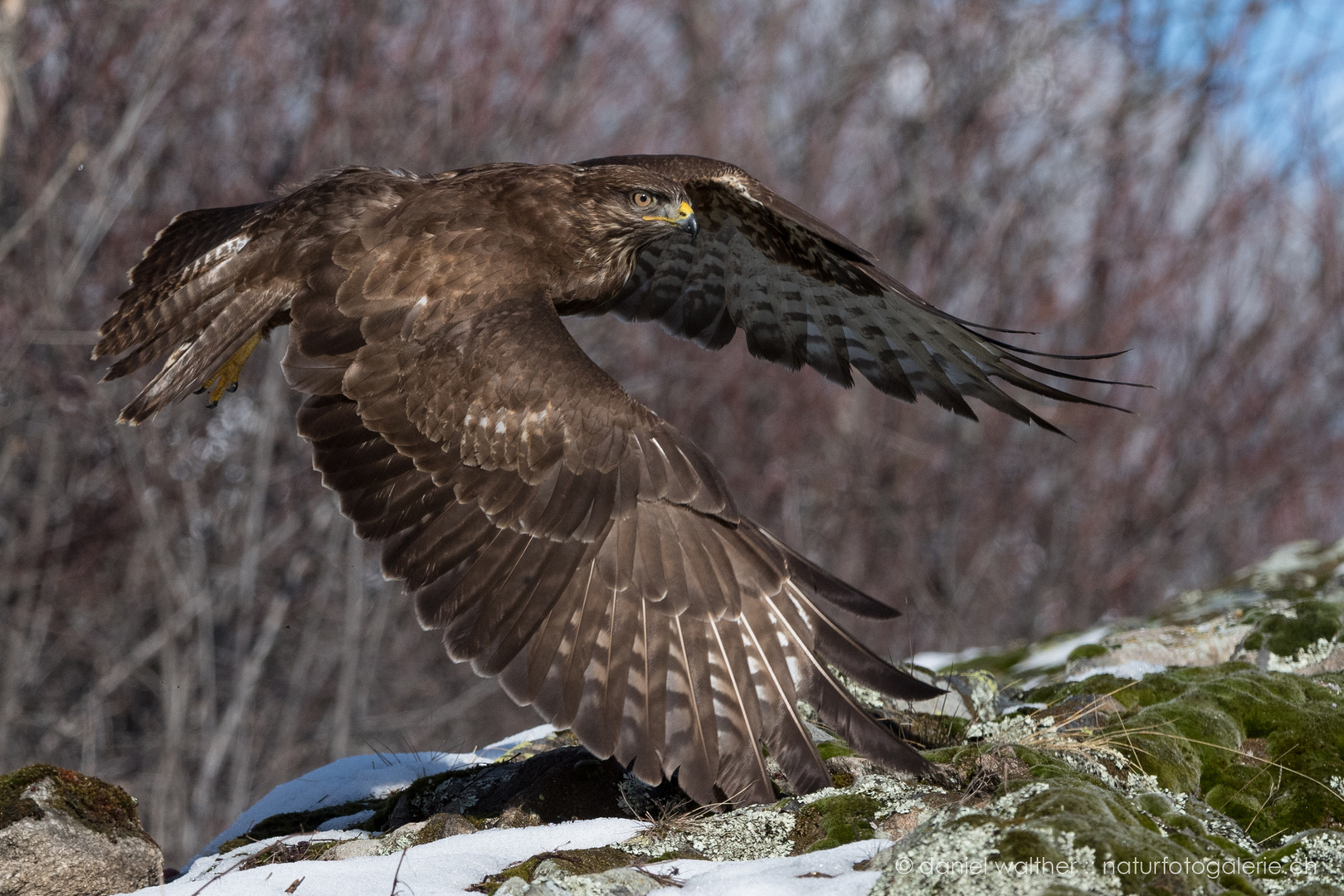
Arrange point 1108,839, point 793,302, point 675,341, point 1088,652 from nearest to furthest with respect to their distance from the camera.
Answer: point 1108,839 → point 793,302 → point 1088,652 → point 675,341

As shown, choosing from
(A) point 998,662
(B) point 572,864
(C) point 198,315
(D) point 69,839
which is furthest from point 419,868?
(A) point 998,662

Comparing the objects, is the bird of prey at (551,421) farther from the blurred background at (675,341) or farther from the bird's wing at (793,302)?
the blurred background at (675,341)

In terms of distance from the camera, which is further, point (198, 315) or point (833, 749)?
point (198, 315)

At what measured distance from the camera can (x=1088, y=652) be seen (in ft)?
19.6

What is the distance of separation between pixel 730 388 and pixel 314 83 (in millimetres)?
5984

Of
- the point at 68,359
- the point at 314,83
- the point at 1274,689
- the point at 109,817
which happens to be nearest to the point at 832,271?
the point at 1274,689

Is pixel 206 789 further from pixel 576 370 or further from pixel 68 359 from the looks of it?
pixel 576 370

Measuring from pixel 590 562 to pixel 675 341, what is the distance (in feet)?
38.2

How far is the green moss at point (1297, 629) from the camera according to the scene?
17.5 feet

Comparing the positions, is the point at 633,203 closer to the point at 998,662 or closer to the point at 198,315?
the point at 198,315

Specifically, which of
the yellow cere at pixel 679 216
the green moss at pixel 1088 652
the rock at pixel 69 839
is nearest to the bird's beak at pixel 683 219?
the yellow cere at pixel 679 216

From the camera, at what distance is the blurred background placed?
1107cm

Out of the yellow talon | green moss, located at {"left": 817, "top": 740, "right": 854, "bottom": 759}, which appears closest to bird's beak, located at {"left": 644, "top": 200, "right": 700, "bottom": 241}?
the yellow talon

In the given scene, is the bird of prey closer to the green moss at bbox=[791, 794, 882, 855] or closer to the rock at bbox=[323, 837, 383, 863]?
the green moss at bbox=[791, 794, 882, 855]
